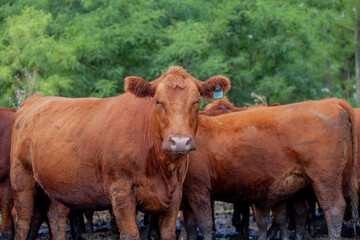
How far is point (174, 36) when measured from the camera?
57.1 feet

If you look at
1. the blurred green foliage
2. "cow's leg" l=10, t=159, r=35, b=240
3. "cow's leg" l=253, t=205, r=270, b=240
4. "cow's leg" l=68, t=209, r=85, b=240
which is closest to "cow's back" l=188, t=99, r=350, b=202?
"cow's leg" l=253, t=205, r=270, b=240

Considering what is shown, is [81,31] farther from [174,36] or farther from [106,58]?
[174,36]

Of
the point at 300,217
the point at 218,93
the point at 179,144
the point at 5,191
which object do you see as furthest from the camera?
the point at 300,217

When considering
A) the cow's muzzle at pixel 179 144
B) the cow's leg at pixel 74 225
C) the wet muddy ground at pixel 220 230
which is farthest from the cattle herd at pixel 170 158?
the wet muddy ground at pixel 220 230

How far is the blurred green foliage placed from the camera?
52.2ft

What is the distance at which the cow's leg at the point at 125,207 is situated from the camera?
4996 mm

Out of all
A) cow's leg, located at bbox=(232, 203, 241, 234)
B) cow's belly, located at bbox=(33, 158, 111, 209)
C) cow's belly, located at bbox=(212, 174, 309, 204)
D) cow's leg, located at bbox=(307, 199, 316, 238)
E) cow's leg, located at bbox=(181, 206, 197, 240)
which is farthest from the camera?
cow's leg, located at bbox=(232, 203, 241, 234)

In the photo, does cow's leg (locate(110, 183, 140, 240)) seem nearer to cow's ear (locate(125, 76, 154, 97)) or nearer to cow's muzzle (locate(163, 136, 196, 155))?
cow's muzzle (locate(163, 136, 196, 155))

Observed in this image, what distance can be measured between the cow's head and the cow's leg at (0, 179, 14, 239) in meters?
3.67

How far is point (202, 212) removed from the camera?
688 cm

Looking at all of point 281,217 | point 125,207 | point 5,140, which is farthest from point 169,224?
point 5,140

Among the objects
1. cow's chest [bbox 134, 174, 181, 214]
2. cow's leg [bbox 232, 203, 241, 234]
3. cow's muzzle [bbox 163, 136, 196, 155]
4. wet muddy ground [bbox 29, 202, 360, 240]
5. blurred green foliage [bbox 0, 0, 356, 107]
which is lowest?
wet muddy ground [bbox 29, 202, 360, 240]

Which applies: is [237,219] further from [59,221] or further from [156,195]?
[156,195]

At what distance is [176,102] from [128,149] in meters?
0.78
